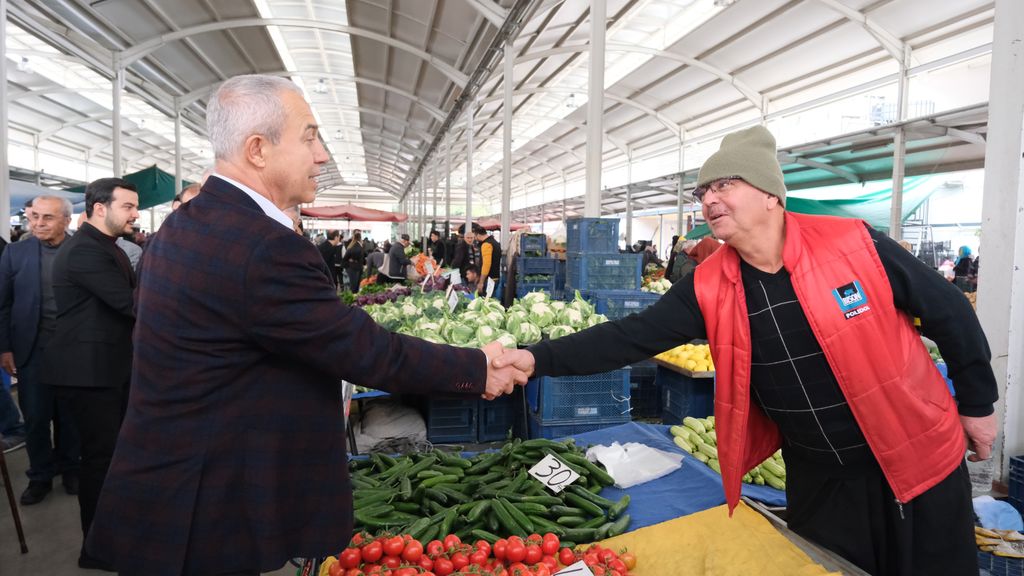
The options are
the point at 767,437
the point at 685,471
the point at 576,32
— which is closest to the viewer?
the point at 767,437

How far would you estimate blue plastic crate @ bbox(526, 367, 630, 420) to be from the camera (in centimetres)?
414

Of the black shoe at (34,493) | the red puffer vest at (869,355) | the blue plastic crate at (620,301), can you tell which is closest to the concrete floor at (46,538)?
the black shoe at (34,493)

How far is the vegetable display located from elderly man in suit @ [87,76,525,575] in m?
2.93

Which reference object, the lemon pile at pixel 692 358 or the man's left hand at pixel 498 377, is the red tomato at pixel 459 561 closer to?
the man's left hand at pixel 498 377

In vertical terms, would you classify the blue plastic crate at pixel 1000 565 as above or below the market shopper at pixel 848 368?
below

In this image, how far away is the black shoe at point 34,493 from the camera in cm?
419

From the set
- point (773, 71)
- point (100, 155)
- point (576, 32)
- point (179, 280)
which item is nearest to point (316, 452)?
point (179, 280)

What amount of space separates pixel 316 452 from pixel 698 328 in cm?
127

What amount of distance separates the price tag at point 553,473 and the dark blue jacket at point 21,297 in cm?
362

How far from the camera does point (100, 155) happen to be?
28.8 m

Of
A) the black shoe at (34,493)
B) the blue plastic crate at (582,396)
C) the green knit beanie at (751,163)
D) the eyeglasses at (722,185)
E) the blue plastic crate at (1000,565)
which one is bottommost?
the black shoe at (34,493)

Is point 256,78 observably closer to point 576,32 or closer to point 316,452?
point 316,452

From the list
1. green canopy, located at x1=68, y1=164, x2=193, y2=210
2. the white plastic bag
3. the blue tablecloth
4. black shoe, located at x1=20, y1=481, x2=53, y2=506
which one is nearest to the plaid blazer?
the blue tablecloth

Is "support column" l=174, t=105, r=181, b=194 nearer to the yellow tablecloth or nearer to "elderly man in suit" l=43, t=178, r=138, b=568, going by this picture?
"elderly man in suit" l=43, t=178, r=138, b=568
